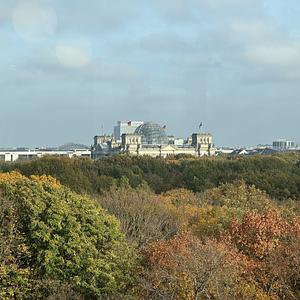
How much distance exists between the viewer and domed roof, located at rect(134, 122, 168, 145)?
174 metres

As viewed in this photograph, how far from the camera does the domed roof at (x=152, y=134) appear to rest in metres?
174

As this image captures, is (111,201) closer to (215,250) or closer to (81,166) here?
(215,250)

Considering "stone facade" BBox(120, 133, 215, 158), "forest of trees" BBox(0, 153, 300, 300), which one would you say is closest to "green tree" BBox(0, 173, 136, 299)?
"forest of trees" BBox(0, 153, 300, 300)

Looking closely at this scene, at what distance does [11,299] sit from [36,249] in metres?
2.09

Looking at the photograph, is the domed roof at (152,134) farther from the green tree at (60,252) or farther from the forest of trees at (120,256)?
the green tree at (60,252)

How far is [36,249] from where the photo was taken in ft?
82.8

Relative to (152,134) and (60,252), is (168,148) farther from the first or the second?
(60,252)

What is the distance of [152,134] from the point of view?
176 meters

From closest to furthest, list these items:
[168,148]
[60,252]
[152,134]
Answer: [60,252]
[168,148]
[152,134]

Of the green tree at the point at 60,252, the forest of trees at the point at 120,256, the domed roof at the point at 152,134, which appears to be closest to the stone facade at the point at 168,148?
the domed roof at the point at 152,134

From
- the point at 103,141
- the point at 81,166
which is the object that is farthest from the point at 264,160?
the point at 103,141

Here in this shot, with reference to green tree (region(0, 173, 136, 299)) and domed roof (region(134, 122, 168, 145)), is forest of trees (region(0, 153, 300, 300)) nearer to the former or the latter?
green tree (region(0, 173, 136, 299))

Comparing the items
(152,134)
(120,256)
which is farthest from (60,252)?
(152,134)

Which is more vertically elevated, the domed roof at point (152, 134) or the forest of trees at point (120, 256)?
the domed roof at point (152, 134)
